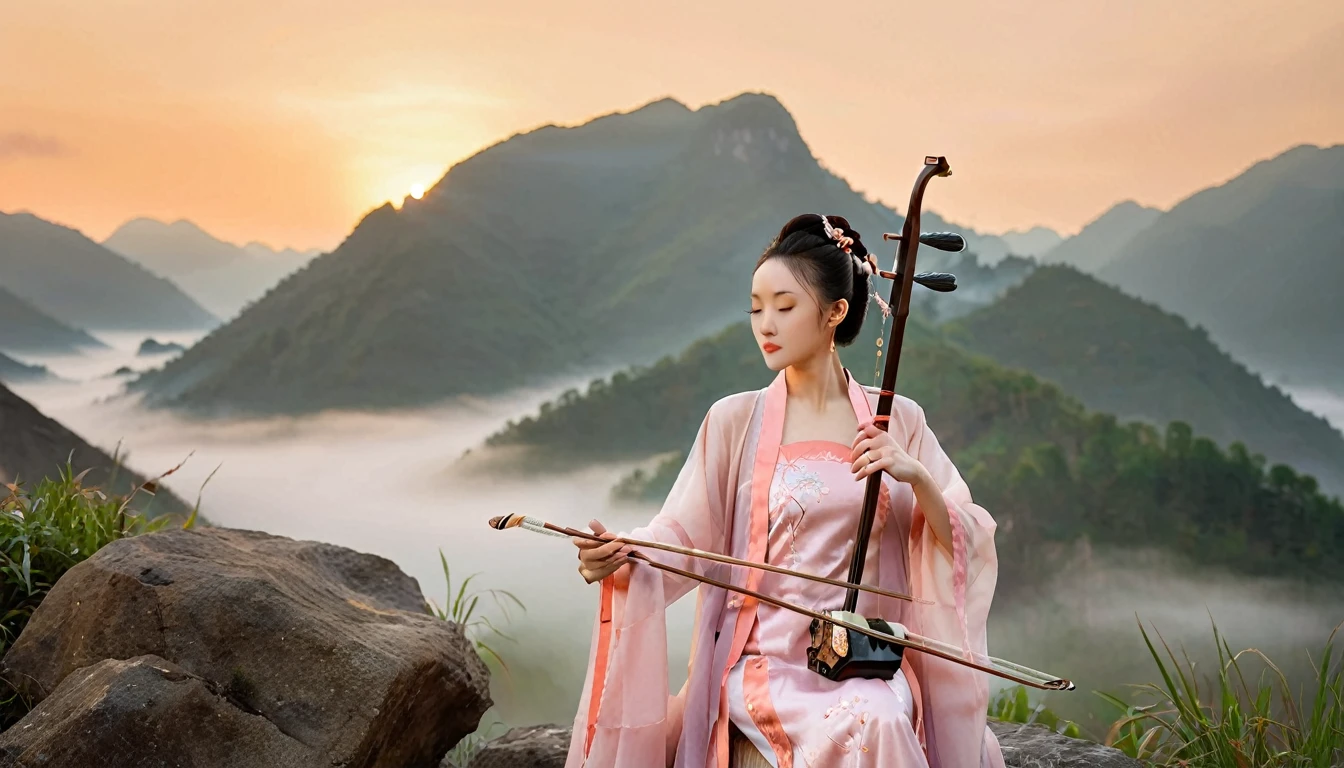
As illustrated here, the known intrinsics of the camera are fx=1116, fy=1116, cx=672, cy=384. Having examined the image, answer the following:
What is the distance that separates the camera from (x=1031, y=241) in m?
6.37

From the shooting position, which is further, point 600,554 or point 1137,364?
point 1137,364

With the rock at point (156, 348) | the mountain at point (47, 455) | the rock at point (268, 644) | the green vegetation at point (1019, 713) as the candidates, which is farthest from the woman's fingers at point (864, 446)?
the rock at point (156, 348)

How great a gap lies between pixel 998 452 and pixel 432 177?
3.33 meters

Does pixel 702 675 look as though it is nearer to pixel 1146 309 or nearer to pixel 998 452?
pixel 998 452

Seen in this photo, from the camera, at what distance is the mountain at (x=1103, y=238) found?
241 inches

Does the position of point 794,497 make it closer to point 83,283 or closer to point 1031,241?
point 1031,241

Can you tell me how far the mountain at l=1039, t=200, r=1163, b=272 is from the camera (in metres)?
6.12

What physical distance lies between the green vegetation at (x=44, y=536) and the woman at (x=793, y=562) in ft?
6.32

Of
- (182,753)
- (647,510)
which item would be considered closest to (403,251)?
(647,510)

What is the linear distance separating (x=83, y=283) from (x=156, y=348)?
48 cm

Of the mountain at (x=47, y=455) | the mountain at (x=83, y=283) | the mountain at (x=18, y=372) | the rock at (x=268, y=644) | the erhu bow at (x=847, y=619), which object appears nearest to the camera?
the erhu bow at (x=847, y=619)

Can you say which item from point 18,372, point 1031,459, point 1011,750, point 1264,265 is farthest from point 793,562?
point 1264,265

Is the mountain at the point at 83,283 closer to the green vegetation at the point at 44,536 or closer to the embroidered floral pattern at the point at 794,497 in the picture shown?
the green vegetation at the point at 44,536

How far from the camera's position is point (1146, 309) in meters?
6.21
